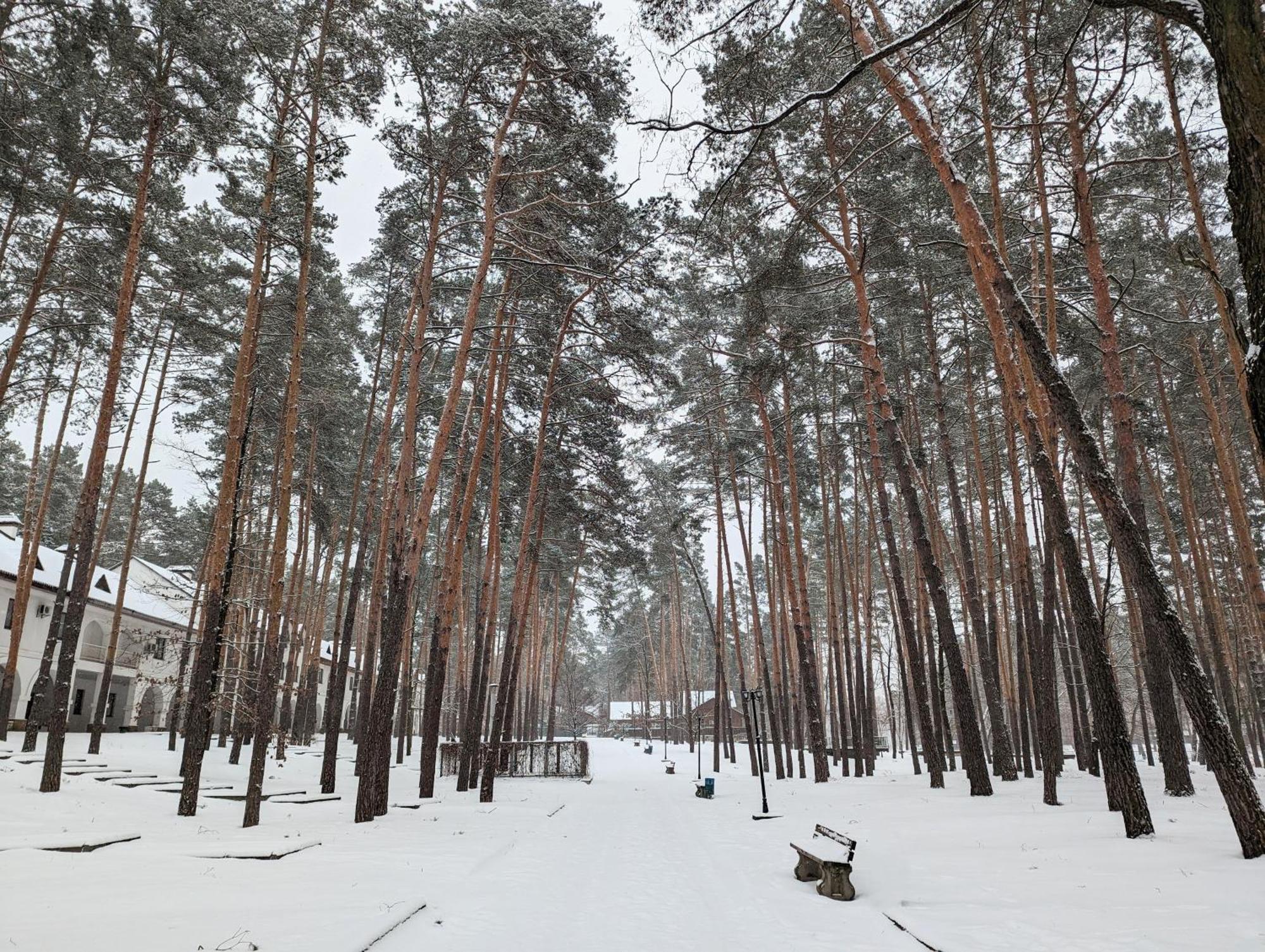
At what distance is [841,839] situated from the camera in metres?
6.02

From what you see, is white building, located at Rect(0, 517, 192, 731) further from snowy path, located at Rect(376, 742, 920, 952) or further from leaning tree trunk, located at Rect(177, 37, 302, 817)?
snowy path, located at Rect(376, 742, 920, 952)

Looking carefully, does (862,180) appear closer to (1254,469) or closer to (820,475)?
(820,475)

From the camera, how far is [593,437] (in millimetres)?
16109

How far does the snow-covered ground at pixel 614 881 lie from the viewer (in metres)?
4.07

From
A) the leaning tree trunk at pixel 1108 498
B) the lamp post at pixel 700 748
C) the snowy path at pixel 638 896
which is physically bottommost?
the lamp post at pixel 700 748

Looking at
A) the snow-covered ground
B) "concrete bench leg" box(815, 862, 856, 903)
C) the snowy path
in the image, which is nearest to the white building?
the snow-covered ground

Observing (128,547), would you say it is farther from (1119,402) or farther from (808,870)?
(1119,402)

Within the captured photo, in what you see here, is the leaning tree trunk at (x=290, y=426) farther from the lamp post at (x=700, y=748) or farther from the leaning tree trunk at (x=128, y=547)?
the lamp post at (x=700, y=748)

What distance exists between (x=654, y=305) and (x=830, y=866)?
9986 mm

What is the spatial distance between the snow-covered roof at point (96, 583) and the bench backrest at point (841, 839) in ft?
66.2

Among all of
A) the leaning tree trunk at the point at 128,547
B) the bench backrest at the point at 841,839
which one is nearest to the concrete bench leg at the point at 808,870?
the bench backrest at the point at 841,839

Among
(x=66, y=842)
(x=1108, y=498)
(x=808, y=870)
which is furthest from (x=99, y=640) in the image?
(x=1108, y=498)

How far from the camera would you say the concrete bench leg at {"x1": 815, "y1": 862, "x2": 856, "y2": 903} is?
5465 millimetres

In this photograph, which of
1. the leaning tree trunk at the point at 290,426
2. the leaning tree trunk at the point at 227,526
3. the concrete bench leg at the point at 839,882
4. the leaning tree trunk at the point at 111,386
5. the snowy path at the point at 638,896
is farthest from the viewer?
the leaning tree trunk at the point at 111,386
